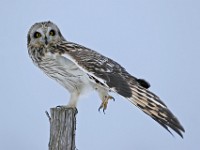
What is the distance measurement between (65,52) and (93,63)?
0.41 m

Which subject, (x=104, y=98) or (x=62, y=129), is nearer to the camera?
(x=62, y=129)

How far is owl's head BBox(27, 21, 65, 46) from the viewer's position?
5.94m

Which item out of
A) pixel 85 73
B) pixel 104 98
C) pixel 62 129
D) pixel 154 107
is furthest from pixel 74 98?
pixel 154 107

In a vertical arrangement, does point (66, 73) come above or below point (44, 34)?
below

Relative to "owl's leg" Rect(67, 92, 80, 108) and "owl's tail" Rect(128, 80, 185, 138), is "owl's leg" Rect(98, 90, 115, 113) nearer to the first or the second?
"owl's leg" Rect(67, 92, 80, 108)

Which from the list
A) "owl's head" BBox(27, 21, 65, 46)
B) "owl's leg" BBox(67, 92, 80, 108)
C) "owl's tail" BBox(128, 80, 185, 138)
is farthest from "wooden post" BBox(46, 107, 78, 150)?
"owl's head" BBox(27, 21, 65, 46)

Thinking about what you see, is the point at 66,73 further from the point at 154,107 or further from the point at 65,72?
the point at 154,107

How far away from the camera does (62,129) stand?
472cm

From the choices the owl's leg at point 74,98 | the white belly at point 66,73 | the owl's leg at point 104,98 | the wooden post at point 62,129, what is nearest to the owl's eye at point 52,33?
the white belly at point 66,73

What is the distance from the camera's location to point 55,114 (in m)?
4.83

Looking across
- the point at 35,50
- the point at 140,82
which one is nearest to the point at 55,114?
the point at 140,82

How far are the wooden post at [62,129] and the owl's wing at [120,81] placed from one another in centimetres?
37

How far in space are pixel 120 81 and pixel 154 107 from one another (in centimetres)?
49

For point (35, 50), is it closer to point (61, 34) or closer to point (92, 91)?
point (61, 34)
